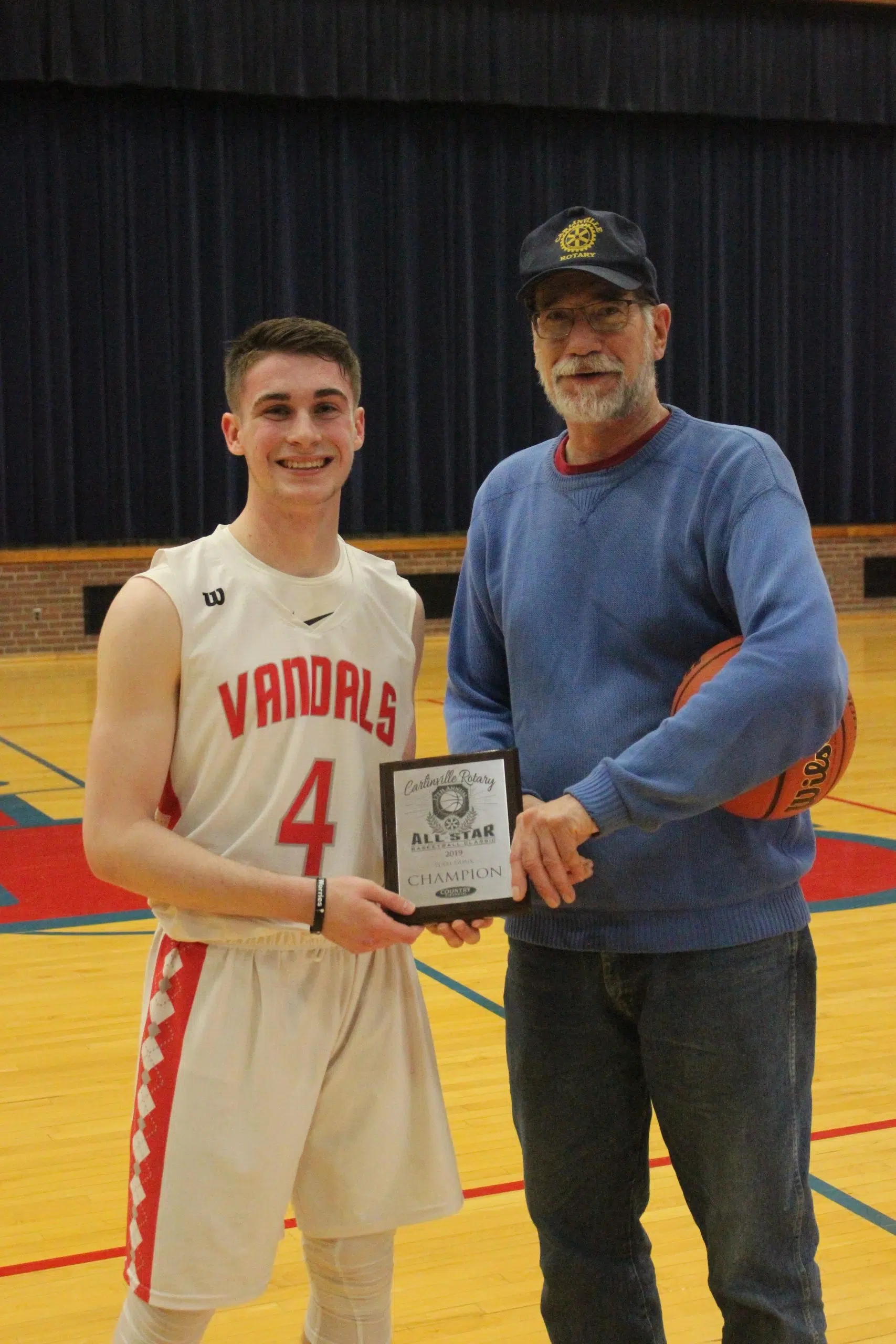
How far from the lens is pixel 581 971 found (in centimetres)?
221

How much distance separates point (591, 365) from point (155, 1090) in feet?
3.71

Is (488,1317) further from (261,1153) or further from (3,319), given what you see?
(3,319)

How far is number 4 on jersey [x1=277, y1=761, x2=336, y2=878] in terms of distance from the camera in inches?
82.5

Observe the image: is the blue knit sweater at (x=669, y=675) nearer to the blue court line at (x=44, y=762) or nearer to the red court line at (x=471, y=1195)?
the red court line at (x=471, y=1195)

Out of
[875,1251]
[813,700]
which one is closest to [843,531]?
[875,1251]

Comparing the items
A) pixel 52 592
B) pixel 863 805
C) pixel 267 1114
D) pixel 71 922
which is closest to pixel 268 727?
pixel 267 1114

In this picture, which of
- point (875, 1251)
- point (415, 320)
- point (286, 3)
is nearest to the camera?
point (875, 1251)

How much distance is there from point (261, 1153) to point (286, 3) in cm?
1199

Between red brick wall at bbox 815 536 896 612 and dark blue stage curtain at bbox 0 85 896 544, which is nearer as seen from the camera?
dark blue stage curtain at bbox 0 85 896 544

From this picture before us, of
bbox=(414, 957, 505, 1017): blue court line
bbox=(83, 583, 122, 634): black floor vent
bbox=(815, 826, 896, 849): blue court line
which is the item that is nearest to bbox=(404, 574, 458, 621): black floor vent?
bbox=(83, 583, 122, 634): black floor vent

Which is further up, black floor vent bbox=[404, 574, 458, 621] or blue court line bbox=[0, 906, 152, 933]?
blue court line bbox=[0, 906, 152, 933]

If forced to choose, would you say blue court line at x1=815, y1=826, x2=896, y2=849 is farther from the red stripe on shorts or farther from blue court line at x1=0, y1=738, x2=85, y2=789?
the red stripe on shorts

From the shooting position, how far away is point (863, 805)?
23.9 feet

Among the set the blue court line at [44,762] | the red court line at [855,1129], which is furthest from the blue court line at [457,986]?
the blue court line at [44,762]
